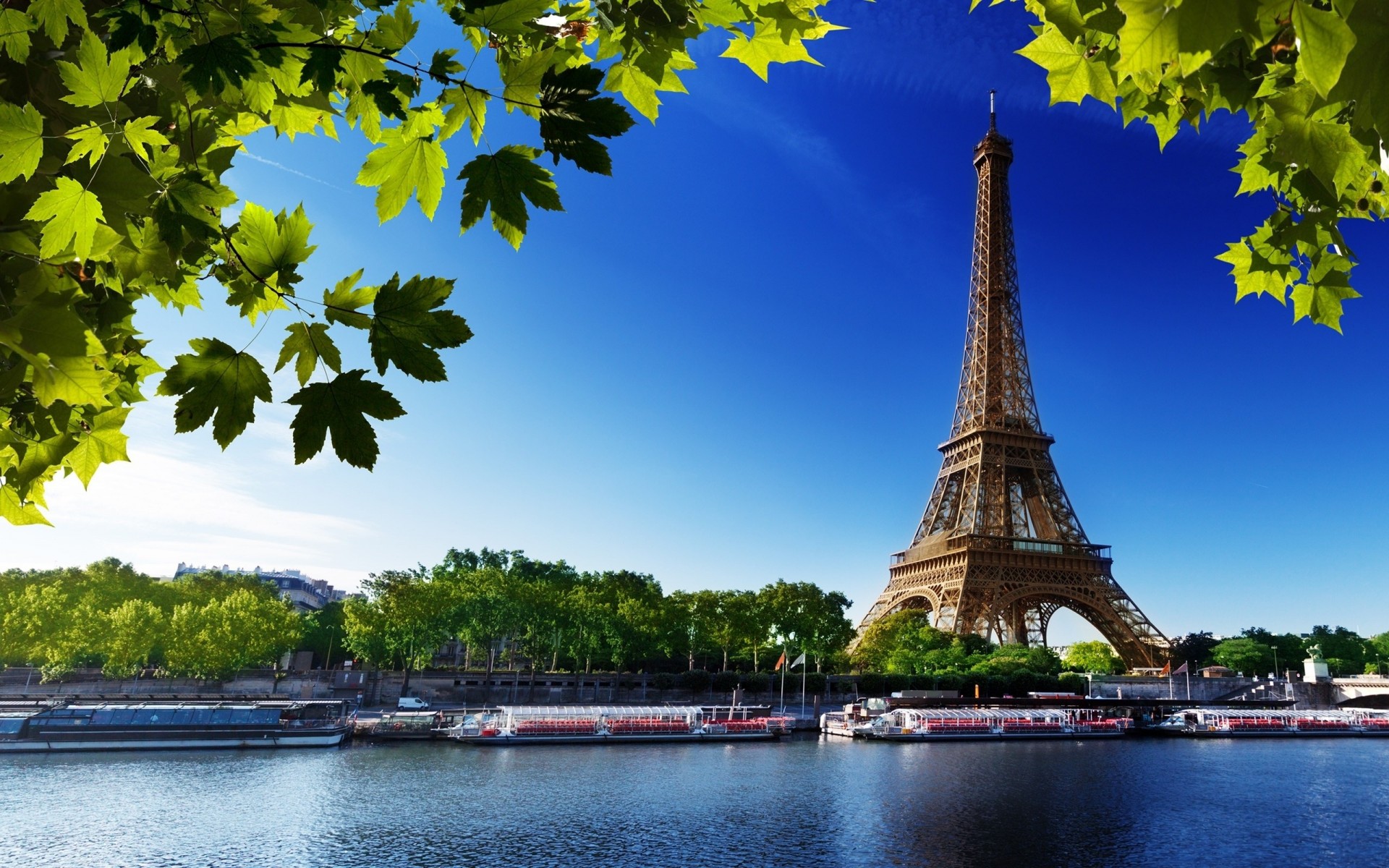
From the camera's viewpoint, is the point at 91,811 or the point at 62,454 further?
the point at 91,811

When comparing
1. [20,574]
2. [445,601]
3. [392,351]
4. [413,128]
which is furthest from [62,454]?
[20,574]

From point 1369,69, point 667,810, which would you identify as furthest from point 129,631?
point 1369,69

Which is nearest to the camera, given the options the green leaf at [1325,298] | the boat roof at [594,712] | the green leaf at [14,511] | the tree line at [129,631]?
the green leaf at [14,511]

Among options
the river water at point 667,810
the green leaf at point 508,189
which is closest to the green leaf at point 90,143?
the green leaf at point 508,189

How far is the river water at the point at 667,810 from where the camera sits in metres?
21.4

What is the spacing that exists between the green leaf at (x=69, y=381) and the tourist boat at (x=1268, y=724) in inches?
2590

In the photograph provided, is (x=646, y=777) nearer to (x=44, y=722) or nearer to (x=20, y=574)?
(x=44, y=722)

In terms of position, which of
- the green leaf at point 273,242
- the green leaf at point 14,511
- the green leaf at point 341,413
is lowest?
the green leaf at point 14,511

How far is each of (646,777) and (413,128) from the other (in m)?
33.7

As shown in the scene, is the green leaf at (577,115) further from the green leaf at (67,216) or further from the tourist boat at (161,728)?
the tourist boat at (161,728)

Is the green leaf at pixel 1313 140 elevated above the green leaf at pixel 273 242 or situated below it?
above

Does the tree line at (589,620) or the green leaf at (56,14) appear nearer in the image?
the green leaf at (56,14)

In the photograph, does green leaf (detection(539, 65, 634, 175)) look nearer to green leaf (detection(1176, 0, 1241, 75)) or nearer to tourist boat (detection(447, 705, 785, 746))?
green leaf (detection(1176, 0, 1241, 75))

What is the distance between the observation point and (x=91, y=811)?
949 inches
